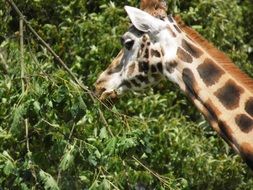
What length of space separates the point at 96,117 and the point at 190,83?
0.72 meters

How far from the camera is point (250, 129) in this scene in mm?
5355

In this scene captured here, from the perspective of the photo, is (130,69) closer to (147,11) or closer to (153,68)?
(153,68)


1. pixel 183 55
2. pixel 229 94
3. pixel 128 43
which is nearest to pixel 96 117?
pixel 128 43

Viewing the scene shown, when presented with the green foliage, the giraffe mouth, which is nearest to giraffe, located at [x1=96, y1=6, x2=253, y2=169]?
the giraffe mouth

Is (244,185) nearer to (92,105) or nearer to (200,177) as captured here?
(200,177)

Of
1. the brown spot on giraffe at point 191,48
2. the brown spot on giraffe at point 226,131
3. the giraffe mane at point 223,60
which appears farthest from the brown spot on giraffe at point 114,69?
the brown spot on giraffe at point 226,131

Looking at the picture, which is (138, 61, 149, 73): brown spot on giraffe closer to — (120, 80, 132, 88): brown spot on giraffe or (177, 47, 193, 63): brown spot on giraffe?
(120, 80, 132, 88): brown spot on giraffe

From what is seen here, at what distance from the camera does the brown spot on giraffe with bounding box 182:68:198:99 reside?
18.4 ft

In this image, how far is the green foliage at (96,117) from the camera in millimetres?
5516

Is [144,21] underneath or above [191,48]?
above

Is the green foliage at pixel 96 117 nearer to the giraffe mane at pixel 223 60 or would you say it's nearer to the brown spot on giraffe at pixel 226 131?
the brown spot on giraffe at pixel 226 131

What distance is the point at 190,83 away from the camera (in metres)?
5.66

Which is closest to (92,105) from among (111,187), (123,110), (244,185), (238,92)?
(111,187)

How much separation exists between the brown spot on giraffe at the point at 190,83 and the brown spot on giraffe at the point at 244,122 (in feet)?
1.16
